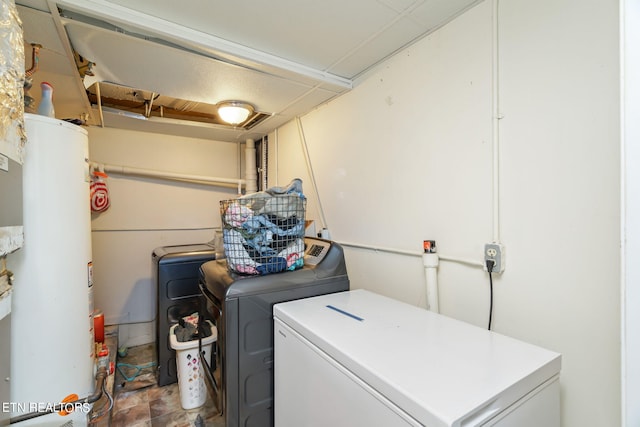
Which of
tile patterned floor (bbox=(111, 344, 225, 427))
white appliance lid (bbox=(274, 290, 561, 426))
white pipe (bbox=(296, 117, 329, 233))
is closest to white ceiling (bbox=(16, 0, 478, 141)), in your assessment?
white pipe (bbox=(296, 117, 329, 233))

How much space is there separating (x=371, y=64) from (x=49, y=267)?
6.42 ft

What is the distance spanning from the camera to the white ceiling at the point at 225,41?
4.19 feet

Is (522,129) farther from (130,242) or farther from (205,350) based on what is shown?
(130,242)

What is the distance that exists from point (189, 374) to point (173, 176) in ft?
6.24

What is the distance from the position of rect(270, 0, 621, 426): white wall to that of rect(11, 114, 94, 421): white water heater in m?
1.57

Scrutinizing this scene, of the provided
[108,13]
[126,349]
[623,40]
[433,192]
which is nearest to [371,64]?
[433,192]

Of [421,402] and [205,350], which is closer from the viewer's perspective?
[421,402]

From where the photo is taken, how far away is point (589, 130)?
967mm

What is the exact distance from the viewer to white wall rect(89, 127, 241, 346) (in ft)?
8.97

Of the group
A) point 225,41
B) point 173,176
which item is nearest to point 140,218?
point 173,176

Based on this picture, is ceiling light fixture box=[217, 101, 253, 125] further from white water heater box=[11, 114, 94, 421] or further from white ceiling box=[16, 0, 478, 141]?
white water heater box=[11, 114, 94, 421]

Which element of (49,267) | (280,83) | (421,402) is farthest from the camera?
(280,83)

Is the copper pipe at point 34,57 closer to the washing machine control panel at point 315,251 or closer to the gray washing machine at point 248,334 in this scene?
the gray washing machine at point 248,334

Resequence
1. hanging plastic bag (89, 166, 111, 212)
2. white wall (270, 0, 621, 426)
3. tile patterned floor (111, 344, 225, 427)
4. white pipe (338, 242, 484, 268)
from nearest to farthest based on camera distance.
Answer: white wall (270, 0, 621, 426) → white pipe (338, 242, 484, 268) → tile patterned floor (111, 344, 225, 427) → hanging plastic bag (89, 166, 111, 212)
